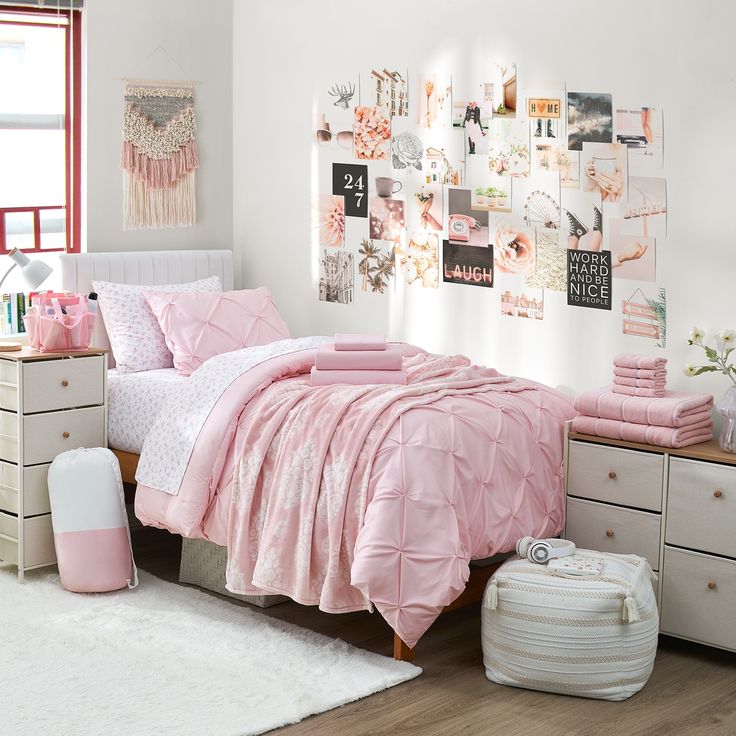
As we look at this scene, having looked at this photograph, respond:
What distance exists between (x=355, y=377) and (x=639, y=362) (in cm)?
94

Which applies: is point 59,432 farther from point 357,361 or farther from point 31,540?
point 357,361

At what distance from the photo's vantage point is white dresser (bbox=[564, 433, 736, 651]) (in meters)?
3.53

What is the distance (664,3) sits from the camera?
398cm

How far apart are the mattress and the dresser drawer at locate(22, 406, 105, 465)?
103mm

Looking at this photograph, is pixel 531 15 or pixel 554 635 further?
pixel 531 15

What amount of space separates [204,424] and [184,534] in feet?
1.21

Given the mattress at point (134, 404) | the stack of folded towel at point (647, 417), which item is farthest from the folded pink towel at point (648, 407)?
the mattress at point (134, 404)

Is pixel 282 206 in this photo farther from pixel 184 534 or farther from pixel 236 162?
pixel 184 534

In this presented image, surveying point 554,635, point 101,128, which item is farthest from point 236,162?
point 554,635

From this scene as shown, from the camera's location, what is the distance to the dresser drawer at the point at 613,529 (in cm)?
368

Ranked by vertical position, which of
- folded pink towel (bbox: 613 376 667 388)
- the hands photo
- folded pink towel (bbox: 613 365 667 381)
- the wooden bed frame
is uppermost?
the hands photo

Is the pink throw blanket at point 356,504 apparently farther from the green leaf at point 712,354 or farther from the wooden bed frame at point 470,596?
the green leaf at point 712,354

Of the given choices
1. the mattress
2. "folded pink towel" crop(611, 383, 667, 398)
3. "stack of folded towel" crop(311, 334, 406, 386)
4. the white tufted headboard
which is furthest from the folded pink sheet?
the white tufted headboard

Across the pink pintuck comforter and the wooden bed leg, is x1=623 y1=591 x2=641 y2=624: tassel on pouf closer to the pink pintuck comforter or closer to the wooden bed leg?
the pink pintuck comforter
